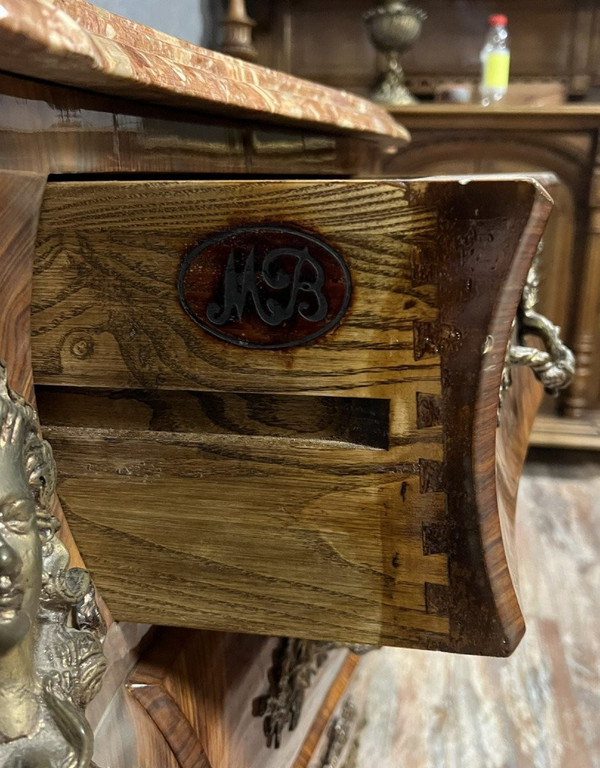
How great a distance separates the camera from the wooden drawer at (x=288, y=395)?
40 centimetres

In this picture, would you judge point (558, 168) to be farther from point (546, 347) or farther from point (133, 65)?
point (133, 65)

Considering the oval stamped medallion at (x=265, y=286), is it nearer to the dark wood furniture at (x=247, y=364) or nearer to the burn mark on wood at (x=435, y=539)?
the dark wood furniture at (x=247, y=364)

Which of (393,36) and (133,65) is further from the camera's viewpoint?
(393,36)

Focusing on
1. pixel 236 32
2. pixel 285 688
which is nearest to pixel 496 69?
pixel 236 32

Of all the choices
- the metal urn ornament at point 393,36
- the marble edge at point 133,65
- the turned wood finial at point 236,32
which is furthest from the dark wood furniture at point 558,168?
the marble edge at point 133,65

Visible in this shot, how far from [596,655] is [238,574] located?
0.97m

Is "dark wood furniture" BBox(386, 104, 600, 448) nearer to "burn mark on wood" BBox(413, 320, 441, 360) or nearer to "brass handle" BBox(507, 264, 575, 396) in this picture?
"brass handle" BBox(507, 264, 575, 396)

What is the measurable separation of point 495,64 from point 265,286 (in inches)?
67.4

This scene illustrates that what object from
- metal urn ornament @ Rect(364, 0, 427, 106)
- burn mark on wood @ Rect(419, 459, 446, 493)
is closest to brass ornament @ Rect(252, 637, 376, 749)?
burn mark on wood @ Rect(419, 459, 446, 493)

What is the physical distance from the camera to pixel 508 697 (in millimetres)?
1136

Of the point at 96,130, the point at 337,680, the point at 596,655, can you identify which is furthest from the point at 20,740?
the point at 596,655

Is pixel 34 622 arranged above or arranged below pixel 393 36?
below

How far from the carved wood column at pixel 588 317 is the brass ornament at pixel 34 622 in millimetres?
1659

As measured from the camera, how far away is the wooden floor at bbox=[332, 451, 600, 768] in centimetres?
103
